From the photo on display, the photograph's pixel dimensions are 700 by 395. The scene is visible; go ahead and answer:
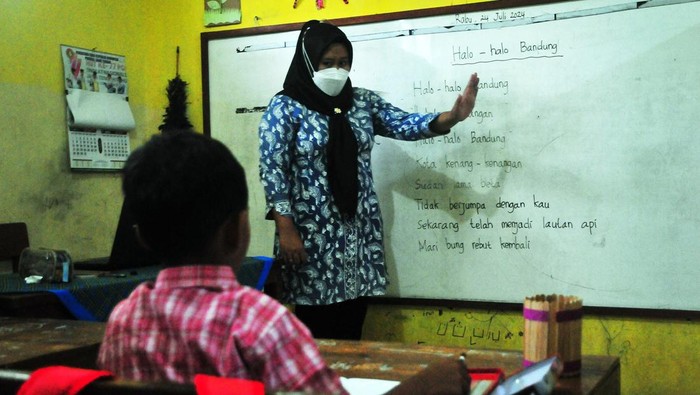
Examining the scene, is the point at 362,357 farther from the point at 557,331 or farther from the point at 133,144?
the point at 133,144

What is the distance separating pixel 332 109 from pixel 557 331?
6.12 ft

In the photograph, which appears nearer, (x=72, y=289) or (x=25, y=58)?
(x=72, y=289)

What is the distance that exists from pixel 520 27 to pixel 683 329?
1.32 m

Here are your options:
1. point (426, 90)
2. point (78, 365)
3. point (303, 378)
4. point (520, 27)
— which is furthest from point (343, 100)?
point (303, 378)

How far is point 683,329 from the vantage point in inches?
113

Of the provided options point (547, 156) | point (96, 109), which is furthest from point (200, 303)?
point (96, 109)

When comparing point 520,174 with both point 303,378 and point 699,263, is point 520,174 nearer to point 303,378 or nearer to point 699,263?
point 699,263

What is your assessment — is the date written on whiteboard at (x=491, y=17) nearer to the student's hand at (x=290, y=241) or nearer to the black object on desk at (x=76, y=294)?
the student's hand at (x=290, y=241)

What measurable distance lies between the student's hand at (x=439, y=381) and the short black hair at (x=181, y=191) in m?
0.39

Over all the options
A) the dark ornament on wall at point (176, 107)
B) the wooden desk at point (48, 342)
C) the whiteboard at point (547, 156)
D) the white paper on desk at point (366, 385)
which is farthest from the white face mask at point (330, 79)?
the white paper on desk at point (366, 385)

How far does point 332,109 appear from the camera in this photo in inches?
117

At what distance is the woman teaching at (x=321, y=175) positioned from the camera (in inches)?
114

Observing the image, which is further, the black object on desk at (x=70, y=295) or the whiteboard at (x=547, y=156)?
the whiteboard at (x=547, y=156)

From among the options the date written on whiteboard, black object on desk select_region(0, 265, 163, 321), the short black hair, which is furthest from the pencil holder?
the date written on whiteboard
